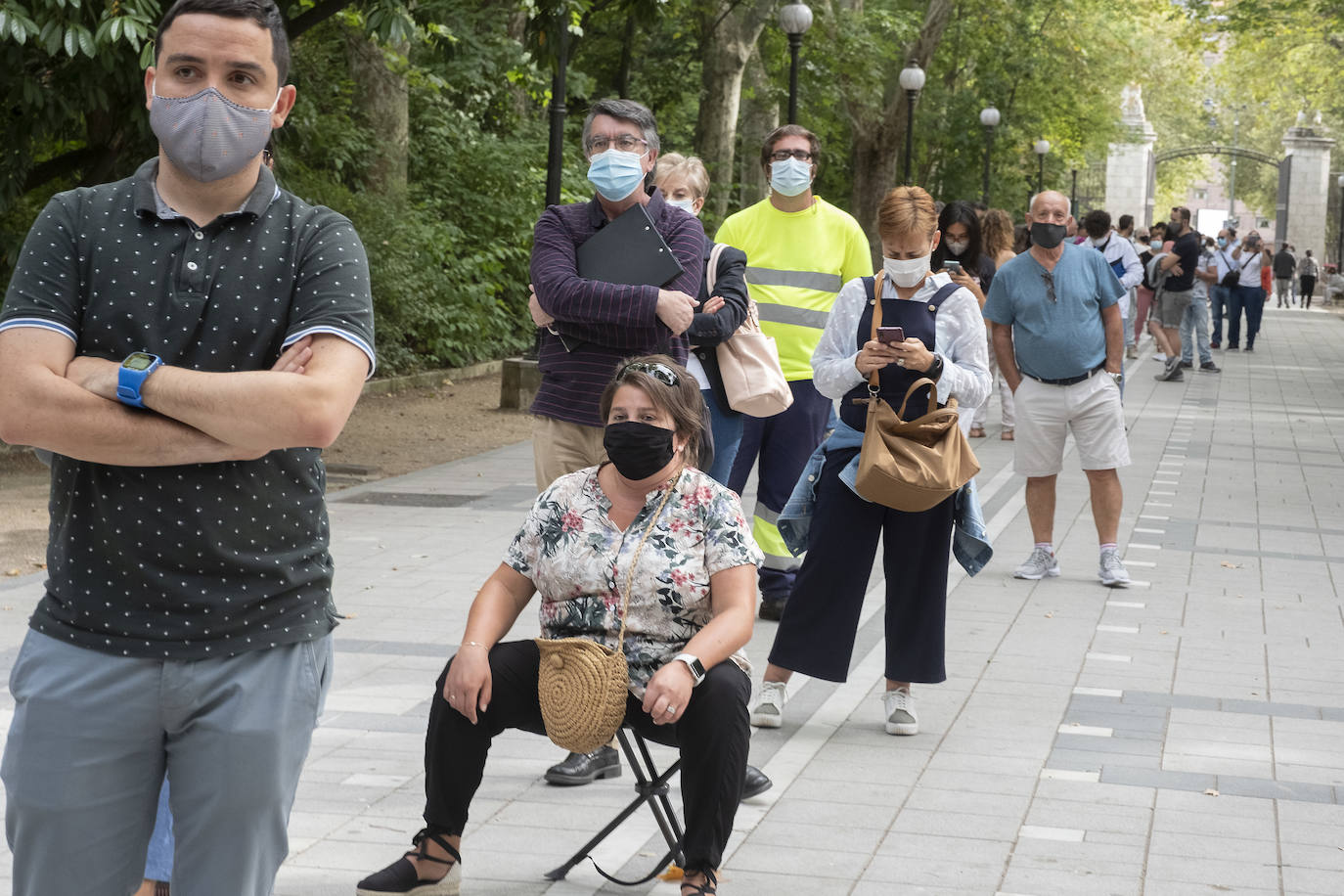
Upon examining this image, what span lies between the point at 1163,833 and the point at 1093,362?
14.3ft

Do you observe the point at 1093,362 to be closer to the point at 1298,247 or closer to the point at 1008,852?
the point at 1008,852

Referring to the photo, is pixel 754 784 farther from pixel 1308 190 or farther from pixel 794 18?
pixel 1308 190

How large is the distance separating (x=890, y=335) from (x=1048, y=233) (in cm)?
313

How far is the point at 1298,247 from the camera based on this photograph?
6888 cm

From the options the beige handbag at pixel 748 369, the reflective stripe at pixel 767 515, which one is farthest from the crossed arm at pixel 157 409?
the reflective stripe at pixel 767 515

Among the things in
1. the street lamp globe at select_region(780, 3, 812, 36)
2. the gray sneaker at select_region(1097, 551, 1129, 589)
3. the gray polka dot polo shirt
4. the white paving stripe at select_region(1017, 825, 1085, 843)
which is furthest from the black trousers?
the street lamp globe at select_region(780, 3, 812, 36)

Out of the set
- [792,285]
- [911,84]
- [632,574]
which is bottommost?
[632,574]

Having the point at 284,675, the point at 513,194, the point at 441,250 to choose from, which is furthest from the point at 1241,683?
the point at 513,194

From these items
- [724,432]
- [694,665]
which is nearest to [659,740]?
[694,665]

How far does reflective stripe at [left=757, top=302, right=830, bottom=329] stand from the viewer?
760 centimetres

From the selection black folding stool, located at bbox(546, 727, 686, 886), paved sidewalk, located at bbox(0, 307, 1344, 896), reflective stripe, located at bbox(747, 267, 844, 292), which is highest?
reflective stripe, located at bbox(747, 267, 844, 292)

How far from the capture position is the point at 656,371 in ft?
14.6

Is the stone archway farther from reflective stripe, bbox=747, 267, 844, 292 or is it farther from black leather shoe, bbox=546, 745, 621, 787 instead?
black leather shoe, bbox=546, 745, 621, 787

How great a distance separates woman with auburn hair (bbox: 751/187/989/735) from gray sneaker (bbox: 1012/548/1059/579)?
3.13m
